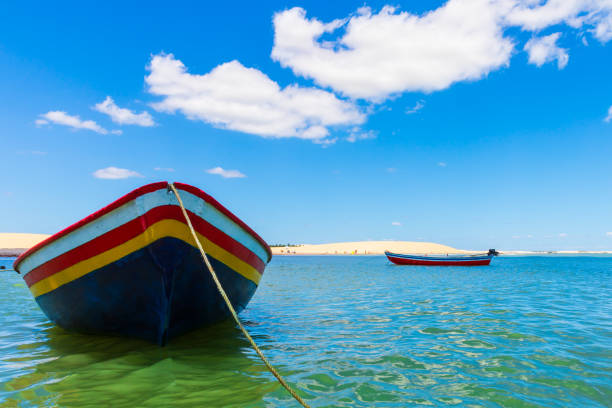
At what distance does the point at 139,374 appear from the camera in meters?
4.86

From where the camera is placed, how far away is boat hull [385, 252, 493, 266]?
43938mm

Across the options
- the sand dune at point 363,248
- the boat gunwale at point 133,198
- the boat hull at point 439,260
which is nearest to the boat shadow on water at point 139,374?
the boat gunwale at point 133,198

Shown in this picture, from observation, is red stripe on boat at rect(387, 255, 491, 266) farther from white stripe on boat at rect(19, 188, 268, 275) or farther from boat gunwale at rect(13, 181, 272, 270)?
boat gunwale at rect(13, 181, 272, 270)

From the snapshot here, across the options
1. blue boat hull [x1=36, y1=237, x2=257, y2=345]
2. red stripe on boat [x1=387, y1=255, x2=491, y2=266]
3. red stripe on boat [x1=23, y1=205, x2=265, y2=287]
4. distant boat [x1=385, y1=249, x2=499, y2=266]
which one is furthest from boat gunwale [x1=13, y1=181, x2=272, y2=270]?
red stripe on boat [x1=387, y1=255, x2=491, y2=266]

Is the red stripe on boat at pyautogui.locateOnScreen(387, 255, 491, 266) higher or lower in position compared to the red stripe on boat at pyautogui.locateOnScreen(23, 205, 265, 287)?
lower

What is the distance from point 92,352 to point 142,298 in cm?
138

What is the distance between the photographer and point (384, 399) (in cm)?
414

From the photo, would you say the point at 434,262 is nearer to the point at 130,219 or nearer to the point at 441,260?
the point at 441,260

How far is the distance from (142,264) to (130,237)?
1.47 ft

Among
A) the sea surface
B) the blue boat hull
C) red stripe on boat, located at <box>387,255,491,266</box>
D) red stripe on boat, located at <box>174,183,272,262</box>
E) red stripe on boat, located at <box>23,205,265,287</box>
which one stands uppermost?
red stripe on boat, located at <box>174,183,272,262</box>

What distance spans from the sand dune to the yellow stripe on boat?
129367mm

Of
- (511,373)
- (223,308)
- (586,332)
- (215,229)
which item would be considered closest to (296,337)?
(223,308)

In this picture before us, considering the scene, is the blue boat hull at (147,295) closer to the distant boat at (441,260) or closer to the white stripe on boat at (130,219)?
the white stripe on boat at (130,219)

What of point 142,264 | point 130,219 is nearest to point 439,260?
point 142,264
